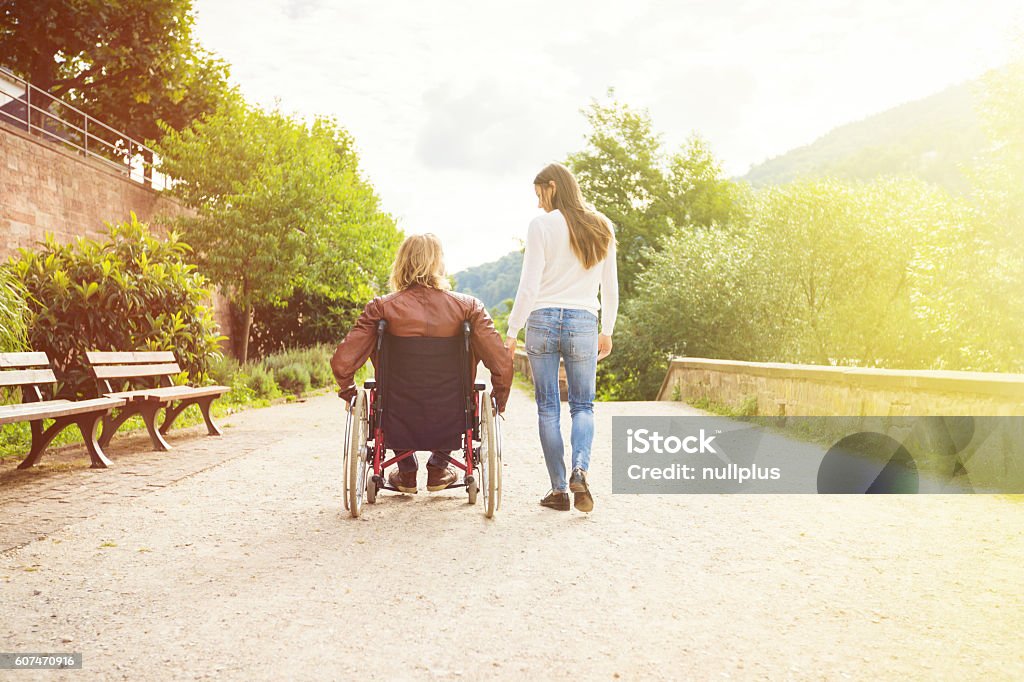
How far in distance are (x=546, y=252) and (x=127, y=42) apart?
74.8ft

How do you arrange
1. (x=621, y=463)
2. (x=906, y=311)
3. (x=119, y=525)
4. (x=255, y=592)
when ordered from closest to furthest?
(x=255, y=592) → (x=119, y=525) → (x=621, y=463) → (x=906, y=311)

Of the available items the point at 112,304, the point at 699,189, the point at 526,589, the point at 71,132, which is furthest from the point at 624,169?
the point at 526,589

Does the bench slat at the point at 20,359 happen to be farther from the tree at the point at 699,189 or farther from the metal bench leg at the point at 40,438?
the tree at the point at 699,189

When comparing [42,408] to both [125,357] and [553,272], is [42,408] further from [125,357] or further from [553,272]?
[553,272]

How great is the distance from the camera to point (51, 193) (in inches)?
637

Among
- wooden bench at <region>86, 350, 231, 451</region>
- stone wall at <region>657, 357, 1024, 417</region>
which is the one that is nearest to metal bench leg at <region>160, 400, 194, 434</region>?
wooden bench at <region>86, 350, 231, 451</region>

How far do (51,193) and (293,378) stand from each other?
566 centimetres

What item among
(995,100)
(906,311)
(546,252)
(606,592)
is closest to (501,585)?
(606,592)

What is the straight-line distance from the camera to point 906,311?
1272 inches

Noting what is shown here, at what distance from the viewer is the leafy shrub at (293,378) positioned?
18.3 m

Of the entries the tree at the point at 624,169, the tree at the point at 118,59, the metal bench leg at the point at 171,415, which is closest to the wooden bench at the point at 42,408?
the metal bench leg at the point at 171,415

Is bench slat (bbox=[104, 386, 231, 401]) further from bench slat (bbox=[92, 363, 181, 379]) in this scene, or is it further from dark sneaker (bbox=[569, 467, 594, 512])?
dark sneaker (bbox=[569, 467, 594, 512])

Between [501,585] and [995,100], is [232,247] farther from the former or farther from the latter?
[995,100]

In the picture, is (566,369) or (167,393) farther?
(167,393)
